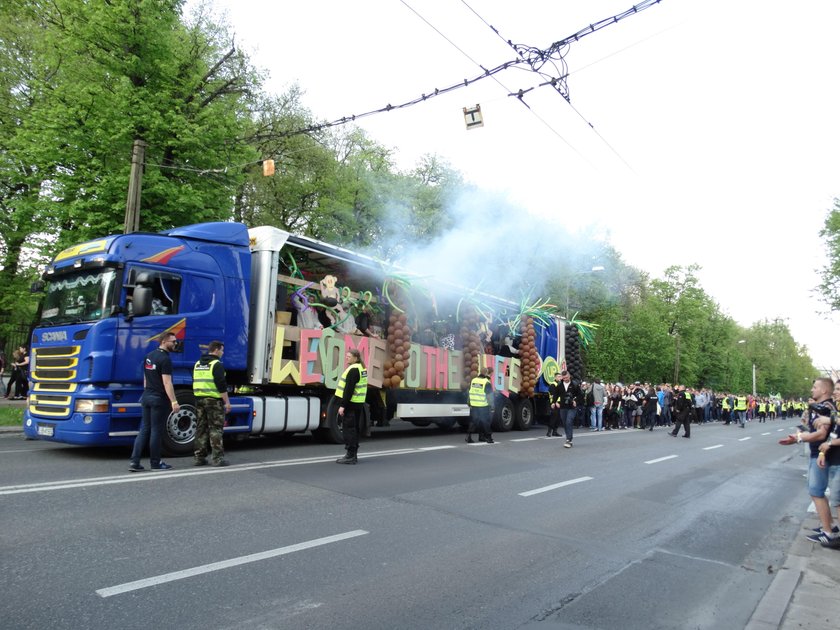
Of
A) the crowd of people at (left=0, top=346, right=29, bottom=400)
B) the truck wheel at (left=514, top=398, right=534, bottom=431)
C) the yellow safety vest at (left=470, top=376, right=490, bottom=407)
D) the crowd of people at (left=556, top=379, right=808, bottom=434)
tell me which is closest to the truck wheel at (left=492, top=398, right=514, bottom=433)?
the truck wheel at (left=514, top=398, right=534, bottom=431)

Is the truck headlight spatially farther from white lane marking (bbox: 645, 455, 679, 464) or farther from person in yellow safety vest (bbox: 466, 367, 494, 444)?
white lane marking (bbox: 645, 455, 679, 464)

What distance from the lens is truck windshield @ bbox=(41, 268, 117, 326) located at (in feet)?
27.9

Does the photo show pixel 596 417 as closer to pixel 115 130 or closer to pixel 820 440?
pixel 820 440

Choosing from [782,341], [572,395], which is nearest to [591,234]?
[572,395]

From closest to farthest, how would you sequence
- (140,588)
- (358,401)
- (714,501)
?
(140,588)
(714,501)
(358,401)

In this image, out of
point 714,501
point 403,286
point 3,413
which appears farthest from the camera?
point 3,413

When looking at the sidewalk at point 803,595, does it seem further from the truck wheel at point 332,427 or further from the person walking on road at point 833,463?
the truck wheel at point 332,427

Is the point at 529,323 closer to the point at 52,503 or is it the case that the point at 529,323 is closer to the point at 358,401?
the point at 358,401

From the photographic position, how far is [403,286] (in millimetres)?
13000

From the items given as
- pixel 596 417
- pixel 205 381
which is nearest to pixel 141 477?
pixel 205 381

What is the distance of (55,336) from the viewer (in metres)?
8.75

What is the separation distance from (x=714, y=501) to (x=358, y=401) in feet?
17.1

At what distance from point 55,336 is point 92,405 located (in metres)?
1.38

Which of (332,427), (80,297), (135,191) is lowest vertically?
(332,427)
